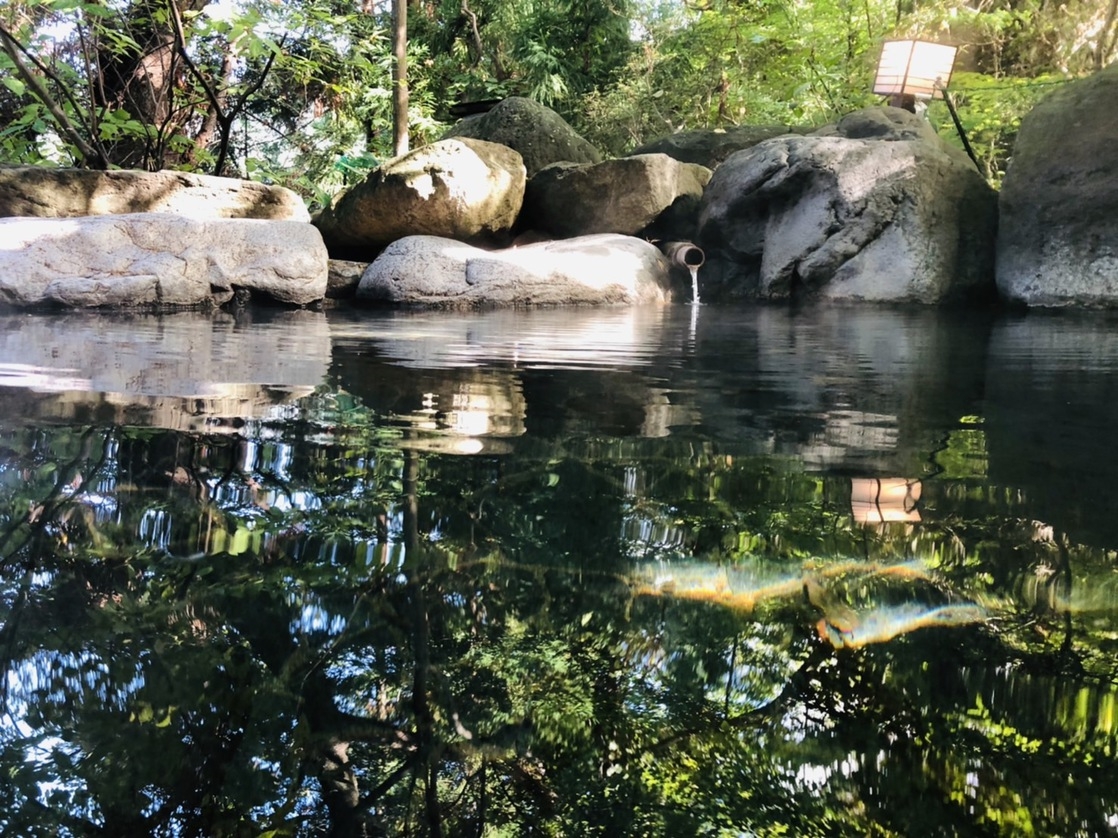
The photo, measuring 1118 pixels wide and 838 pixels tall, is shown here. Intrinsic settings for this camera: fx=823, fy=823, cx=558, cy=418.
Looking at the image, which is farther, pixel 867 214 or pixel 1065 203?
pixel 867 214

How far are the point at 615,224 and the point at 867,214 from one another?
286 cm

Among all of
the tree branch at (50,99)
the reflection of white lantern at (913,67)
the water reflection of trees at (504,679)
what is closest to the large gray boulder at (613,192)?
the reflection of white lantern at (913,67)

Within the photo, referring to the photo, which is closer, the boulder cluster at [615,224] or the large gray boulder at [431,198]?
the boulder cluster at [615,224]

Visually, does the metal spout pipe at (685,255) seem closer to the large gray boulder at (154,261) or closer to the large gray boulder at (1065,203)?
the large gray boulder at (1065,203)

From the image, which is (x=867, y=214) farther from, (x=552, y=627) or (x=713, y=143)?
(x=552, y=627)

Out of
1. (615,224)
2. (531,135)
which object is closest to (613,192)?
(615,224)

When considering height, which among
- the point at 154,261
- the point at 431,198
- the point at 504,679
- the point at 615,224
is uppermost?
the point at 431,198

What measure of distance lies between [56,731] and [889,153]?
27.3ft

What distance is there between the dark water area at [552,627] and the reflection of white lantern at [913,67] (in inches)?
305

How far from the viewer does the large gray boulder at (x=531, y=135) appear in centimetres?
1032

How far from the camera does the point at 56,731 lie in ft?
1.94

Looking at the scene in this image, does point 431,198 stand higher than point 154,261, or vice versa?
point 431,198

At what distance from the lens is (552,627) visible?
0.77 m

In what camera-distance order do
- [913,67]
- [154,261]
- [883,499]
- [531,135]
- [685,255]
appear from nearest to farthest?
[883,499] < [154,261] < [913,67] < [685,255] < [531,135]
